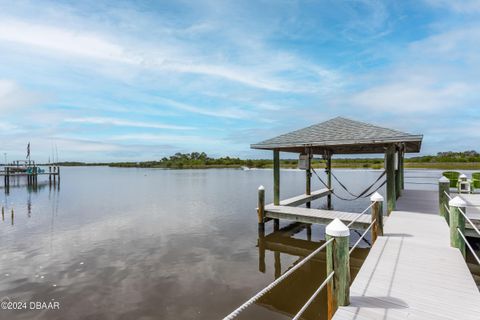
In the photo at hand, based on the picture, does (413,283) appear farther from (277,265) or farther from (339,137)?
(339,137)

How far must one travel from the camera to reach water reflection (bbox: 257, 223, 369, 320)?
5.95 m

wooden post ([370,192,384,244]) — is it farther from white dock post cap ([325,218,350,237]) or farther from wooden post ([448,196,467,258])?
white dock post cap ([325,218,350,237])

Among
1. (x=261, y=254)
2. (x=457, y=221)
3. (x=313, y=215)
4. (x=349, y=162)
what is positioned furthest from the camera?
(x=349, y=162)

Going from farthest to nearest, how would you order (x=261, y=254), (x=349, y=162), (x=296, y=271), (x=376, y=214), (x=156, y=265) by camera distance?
(x=349, y=162) < (x=261, y=254) < (x=156, y=265) < (x=296, y=271) < (x=376, y=214)

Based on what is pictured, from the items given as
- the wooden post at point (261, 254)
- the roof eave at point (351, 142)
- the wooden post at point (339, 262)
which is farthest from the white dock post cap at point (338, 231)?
the roof eave at point (351, 142)

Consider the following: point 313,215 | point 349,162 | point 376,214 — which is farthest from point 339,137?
point 349,162

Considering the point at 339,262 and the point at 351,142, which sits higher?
the point at 351,142

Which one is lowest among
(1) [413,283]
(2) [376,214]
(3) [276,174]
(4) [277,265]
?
(4) [277,265]

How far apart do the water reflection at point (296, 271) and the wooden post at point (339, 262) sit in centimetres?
207

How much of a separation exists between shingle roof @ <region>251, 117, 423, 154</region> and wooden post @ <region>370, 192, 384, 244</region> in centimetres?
285

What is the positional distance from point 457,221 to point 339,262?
3989 millimetres

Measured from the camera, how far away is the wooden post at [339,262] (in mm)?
3619

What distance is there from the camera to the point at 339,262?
3664 mm

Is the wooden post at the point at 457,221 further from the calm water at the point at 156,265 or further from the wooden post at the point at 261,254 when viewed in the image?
the wooden post at the point at 261,254
